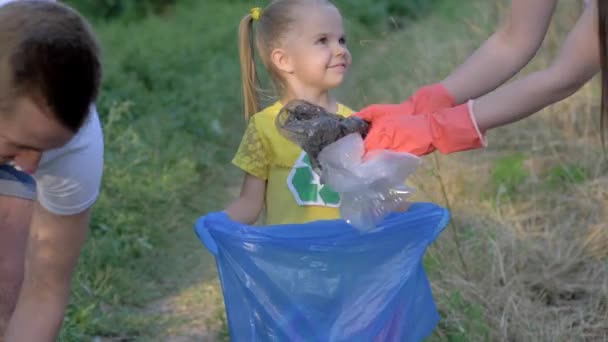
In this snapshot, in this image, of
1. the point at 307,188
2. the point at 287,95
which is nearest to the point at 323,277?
the point at 307,188

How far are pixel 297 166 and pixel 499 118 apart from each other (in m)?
0.86

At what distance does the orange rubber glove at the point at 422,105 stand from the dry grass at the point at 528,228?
967 millimetres

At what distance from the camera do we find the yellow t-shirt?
3.34 metres

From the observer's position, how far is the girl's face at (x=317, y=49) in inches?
137

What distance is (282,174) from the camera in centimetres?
339

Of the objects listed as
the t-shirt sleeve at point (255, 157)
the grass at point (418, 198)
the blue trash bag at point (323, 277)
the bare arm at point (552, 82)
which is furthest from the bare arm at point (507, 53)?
the grass at point (418, 198)

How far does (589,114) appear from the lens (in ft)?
17.8

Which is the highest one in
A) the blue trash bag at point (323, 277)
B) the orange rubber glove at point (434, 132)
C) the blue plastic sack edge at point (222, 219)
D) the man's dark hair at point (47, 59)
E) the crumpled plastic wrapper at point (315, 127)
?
the man's dark hair at point (47, 59)

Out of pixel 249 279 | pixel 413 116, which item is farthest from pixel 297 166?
pixel 413 116

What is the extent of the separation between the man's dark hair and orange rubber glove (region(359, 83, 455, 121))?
0.80m

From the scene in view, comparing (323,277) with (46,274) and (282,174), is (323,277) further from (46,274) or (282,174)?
(46,274)

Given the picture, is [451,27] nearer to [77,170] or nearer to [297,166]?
[297,166]

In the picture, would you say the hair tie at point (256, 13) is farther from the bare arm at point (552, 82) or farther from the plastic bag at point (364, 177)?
the bare arm at point (552, 82)

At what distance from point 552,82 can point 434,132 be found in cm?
34
